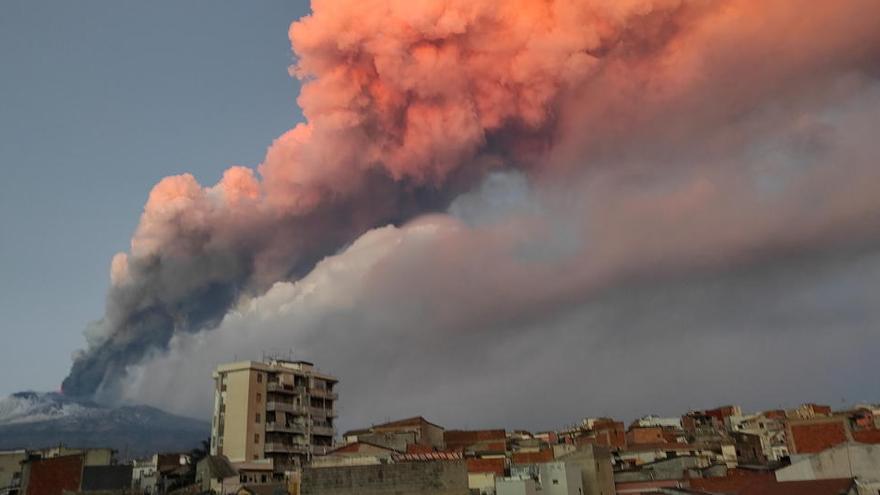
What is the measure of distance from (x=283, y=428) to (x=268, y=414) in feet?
7.72

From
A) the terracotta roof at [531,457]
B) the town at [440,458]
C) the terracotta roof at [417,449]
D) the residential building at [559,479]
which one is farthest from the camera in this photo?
the terracotta roof at [531,457]

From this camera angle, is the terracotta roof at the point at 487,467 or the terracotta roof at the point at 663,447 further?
the terracotta roof at the point at 663,447

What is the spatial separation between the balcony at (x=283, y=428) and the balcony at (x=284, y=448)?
1497mm

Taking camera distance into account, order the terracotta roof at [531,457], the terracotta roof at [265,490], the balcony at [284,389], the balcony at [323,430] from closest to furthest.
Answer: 1. the terracotta roof at [265,490]
2. the terracotta roof at [531,457]
3. the balcony at [284,389]
4. the balcony at [323,430]

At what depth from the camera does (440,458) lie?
1362 inches

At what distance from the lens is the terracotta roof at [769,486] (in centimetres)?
3131

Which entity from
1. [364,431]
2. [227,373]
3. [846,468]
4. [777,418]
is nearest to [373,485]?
[846,468]

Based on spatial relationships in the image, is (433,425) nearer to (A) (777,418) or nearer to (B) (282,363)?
(B) (282,363)

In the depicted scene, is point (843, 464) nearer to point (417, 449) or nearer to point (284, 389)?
point (417, 449)

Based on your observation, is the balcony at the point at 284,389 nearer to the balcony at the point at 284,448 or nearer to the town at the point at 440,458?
the town at the point at 440,458

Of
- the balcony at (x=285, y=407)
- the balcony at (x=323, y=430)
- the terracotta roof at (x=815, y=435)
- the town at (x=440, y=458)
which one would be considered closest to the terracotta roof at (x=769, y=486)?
the town at (x=440, y=458)

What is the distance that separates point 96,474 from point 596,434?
47863 millimetres

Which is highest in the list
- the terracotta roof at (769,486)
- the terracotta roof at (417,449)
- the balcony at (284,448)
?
the balcony at (284,448)

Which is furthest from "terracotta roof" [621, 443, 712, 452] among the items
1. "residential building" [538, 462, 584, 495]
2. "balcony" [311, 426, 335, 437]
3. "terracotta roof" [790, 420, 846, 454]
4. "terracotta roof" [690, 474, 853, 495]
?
"balcony" [311, 426, 335, 437]
